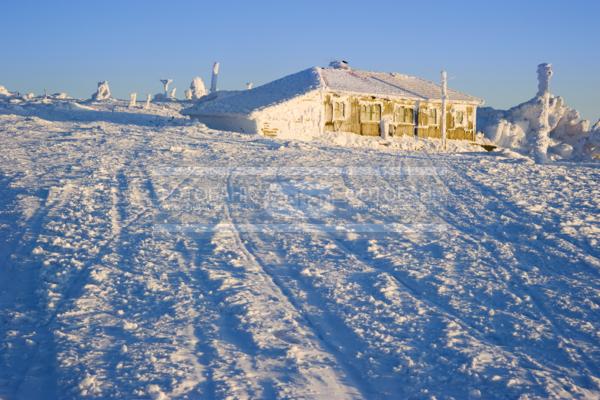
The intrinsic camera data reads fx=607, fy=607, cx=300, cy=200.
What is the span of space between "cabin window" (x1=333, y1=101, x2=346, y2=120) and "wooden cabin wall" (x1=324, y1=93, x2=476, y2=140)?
0.16ft

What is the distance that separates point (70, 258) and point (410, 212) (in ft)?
20.0

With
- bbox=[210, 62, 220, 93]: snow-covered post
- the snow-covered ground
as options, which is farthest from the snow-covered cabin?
the snow-covered ground

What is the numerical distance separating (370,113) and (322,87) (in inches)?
143

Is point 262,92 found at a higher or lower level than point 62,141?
higher

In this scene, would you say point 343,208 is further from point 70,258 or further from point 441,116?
point 441,116

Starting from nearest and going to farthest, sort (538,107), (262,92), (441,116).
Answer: (262,92) → (441,116) → (538,107)

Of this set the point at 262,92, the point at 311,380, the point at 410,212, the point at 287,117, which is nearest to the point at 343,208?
the point at 410,212

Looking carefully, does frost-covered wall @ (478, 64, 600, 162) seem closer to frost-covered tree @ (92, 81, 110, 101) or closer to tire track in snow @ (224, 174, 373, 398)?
frost-covered tree @ (92, 81, 110, 101)

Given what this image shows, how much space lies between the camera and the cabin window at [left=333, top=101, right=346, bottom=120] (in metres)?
30.5

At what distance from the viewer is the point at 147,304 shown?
6.91 meters

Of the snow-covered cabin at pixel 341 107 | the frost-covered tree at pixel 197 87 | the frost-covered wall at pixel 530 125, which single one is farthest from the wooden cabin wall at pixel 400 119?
the frost-covered tree at pixel 197 87

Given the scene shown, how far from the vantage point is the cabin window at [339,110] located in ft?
100

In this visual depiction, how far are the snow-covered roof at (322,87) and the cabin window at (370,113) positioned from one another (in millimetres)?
692

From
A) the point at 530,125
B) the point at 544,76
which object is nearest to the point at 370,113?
the point at 544,76
